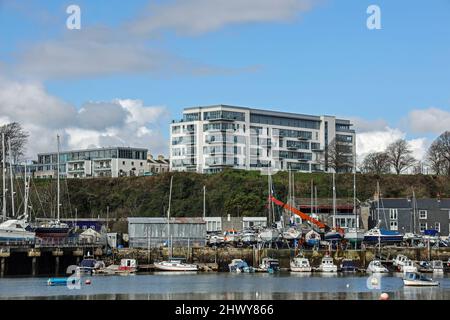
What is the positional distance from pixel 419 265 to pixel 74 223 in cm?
4787

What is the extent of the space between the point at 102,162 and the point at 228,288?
364 feet

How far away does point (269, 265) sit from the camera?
265 ft

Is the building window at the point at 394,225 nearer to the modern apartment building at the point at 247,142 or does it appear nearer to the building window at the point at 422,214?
the building window at the point at 422,214

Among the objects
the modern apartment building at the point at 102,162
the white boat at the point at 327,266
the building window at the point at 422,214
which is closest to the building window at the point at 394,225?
the building window at the point at 422,214

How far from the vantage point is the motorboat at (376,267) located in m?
76.6

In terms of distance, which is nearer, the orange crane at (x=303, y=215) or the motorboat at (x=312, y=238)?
the motorboat at (x=312, y=238)

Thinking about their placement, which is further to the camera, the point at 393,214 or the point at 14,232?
the point at 393,214

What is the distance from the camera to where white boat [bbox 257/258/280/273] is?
80.4 m

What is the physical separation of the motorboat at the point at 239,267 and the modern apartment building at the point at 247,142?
6281 cm

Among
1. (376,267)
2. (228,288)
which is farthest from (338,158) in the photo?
(228,288)

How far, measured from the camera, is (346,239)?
298 ft

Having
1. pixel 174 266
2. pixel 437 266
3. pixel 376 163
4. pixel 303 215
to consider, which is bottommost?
pixel 437 266

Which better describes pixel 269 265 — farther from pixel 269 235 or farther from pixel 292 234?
pixel 292 234
